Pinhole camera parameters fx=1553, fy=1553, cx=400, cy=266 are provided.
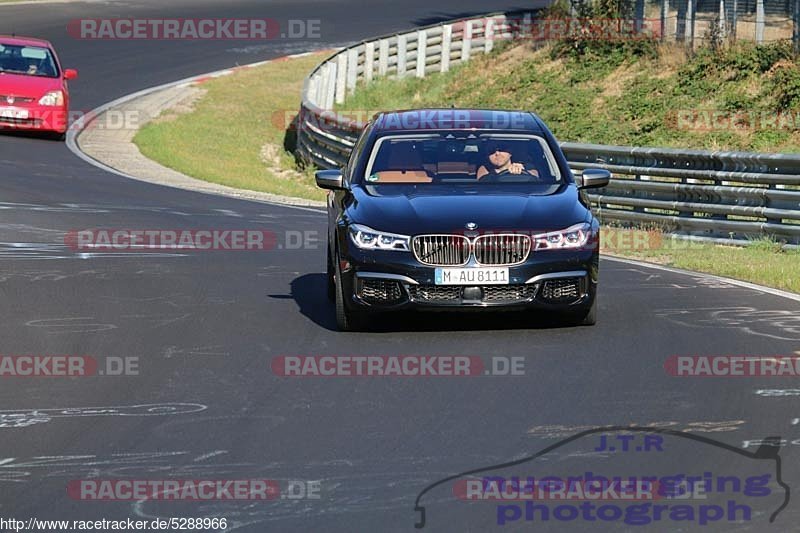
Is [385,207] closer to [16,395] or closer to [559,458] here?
[16,395]

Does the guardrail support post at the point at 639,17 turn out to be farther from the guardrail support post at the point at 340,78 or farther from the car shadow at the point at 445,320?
the car shadow at the point at 445,320

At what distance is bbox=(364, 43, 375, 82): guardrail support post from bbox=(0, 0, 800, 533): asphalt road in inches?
815

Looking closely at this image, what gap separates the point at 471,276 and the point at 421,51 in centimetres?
2801

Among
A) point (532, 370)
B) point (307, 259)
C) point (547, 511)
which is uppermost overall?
point (547, 511)

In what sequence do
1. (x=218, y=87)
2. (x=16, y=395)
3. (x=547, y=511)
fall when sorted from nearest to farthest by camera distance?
1. (x=547, y=511)
2. (x=16, y=395)
3. (x=218, y=87)

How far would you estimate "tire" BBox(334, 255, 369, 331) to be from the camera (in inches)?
439

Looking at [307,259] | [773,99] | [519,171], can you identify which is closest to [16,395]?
[519,171]

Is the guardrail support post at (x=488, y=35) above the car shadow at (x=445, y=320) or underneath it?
underneath

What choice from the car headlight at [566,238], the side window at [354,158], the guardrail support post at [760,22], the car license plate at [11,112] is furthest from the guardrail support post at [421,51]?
the car headlight at [566,238]

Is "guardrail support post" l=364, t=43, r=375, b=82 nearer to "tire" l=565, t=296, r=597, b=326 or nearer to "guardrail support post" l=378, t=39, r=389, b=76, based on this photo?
"guardrail support post" l=378, t=39, r=389, b=76

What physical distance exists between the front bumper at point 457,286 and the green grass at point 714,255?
3323 millimetres

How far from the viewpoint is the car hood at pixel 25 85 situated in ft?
92.8

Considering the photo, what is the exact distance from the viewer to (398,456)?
301 inches

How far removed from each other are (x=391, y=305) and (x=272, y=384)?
1.69 meters
